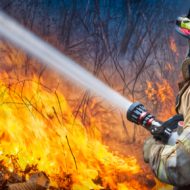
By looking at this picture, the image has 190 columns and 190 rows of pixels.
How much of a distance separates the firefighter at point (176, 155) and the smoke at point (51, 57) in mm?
3159

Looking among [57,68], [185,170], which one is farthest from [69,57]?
[185,170]

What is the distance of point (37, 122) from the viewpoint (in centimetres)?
557

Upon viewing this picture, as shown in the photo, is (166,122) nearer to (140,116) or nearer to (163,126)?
(163,126)

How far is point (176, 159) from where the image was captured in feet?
6.70

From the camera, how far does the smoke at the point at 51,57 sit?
18.5 ft

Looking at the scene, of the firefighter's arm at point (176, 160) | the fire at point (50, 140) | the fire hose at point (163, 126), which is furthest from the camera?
the fire at point (50, 140)

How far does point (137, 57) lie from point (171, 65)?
0.63 metres

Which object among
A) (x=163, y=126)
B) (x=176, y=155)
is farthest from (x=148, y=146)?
(x=176, y=155)

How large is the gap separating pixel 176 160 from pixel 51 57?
4.16m

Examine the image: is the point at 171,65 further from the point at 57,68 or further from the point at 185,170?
the point at 185,170

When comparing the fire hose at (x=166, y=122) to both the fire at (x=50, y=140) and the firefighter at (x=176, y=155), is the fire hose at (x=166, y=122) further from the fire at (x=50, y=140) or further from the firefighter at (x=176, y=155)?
the fire at (x=50, y=140)

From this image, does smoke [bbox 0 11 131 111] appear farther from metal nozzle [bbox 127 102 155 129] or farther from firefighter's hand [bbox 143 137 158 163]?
firefighter's hand [bbox 143 137 158 163]

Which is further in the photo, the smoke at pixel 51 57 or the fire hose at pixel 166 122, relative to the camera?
the smoke at pixel 51 57

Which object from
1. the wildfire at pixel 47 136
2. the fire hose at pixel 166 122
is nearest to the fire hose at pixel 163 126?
the fire hose at pixel 166 122
